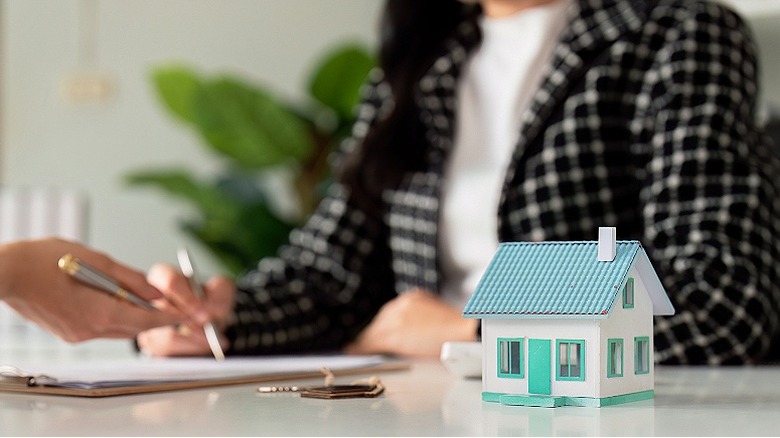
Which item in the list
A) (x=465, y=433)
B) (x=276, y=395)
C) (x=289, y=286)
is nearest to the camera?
(x=465, y=433)

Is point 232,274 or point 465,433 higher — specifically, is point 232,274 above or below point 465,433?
below

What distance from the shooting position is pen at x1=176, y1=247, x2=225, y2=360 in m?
0.98

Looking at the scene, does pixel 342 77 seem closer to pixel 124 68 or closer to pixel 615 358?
pixel 124 68

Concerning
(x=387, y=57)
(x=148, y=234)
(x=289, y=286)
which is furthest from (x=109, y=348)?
(x=148, y=234)

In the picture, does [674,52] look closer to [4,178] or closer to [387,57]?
[387,57]

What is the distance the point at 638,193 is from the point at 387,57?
0.44 metres

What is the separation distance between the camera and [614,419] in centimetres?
50

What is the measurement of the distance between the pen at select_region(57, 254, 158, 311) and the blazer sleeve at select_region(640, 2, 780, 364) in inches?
18.0

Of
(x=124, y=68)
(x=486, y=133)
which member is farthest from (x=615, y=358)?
(x=124, y=68)

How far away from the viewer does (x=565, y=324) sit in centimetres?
54

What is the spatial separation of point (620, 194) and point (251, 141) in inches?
53.0

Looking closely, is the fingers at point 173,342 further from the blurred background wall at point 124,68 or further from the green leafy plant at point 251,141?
the blurred background wall at point 124,68

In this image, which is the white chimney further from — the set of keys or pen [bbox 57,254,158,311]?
pen [bbox 57,254,158,311]

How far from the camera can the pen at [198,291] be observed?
3.21 ft
